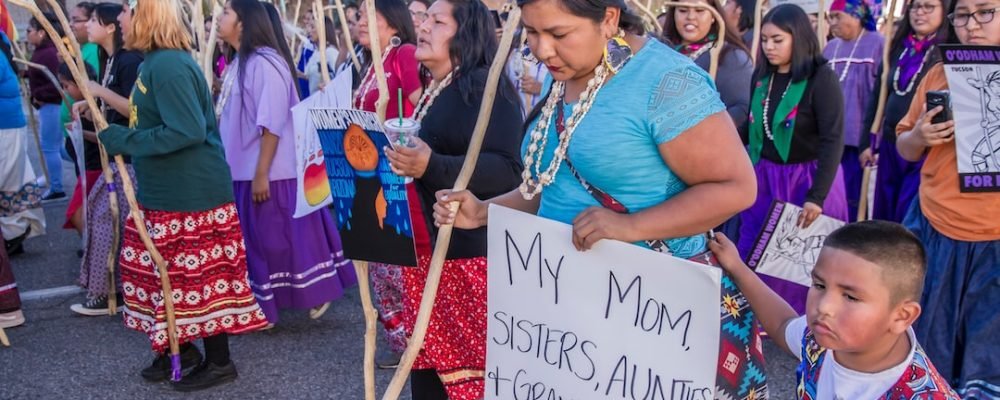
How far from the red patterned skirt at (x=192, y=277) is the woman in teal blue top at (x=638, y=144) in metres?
2.28

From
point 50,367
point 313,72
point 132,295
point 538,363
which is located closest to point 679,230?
point 538,363

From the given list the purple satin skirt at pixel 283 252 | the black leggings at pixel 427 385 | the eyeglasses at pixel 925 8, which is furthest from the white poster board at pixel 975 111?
the purple satin skirt at pixel 283 252

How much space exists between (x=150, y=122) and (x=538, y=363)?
2.31 metres

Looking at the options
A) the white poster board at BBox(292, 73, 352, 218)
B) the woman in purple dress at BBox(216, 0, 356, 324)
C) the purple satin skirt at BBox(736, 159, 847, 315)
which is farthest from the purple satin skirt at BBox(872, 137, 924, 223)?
the woman in purple dress at BBox(216, 0, 356, 324)

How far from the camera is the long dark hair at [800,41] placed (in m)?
4.13

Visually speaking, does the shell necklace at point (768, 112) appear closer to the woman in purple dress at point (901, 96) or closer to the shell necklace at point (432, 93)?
the woman in purple dress at point (901, 96)

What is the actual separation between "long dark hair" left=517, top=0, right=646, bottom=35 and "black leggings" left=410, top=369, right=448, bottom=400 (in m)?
1.63

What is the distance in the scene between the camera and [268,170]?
4.39m

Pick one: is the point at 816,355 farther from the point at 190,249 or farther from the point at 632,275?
the point at 190,249

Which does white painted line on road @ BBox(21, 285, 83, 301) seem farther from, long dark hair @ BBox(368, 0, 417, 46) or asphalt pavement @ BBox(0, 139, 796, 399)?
long dark hair @ BBox(368, 0, 417, 46)

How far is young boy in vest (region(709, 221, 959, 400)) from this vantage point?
5.69 feet

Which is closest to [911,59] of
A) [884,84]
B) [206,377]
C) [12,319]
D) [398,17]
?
[884,84]

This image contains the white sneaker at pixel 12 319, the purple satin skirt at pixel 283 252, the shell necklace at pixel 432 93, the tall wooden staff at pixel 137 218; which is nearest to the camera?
the shell necklace at pixel 432 93

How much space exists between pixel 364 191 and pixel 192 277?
172 centimetres
